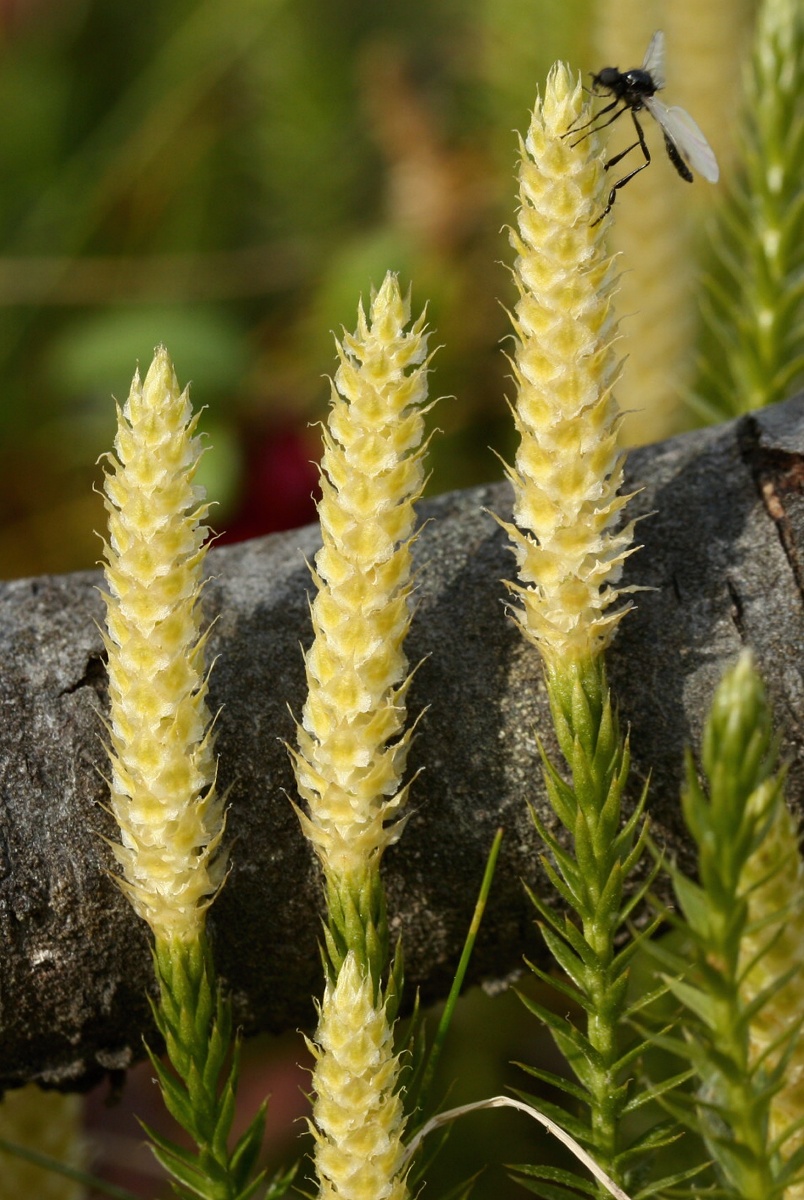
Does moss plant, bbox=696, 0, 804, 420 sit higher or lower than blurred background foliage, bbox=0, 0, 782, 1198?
lower

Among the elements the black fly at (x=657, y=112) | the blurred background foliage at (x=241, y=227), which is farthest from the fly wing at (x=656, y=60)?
the blurred background foliage at (x=241, y=227)

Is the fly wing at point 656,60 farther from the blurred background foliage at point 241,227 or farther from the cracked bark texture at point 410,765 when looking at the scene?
the blurred background foliage at point 241,227

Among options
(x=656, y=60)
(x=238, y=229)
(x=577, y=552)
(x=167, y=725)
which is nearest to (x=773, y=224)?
(x=656, y=60)

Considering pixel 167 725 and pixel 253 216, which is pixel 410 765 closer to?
pixel 167 725

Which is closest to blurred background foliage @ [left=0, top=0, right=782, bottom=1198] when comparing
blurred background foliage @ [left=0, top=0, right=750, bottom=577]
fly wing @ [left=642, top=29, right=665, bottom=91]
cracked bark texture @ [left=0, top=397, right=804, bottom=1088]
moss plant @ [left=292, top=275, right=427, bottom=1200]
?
blurred background foliage @ [left=0, top=0, right=750, bottom=577]

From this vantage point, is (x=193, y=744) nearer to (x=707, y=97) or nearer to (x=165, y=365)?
(x=165, y=365)

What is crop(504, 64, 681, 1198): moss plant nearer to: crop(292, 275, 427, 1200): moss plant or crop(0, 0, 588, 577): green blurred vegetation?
crop(292, 275, 427, 1200): moss plant
